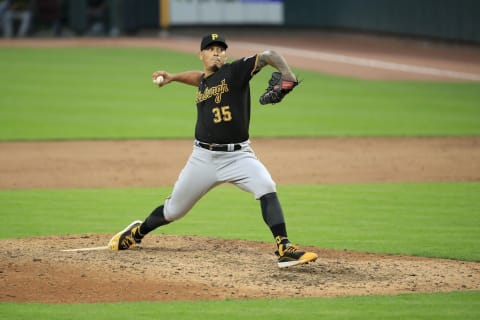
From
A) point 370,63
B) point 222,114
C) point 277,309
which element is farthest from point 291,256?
point 370,63

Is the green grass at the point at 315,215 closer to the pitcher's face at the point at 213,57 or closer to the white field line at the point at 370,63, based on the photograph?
the pitcher's face at the point at 213,57

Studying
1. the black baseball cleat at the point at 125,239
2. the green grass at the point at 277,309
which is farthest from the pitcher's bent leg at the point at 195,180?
the green grass at the point at 277,309

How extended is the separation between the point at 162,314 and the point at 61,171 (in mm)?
6937

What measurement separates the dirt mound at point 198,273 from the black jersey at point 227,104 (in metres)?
1.09

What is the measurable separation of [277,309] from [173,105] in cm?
1351

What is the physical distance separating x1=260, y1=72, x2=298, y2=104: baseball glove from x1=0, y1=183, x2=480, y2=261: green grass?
2196 millimetres

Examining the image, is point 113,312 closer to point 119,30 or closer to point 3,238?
point 3,238

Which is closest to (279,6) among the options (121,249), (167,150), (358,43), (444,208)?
(358,43)

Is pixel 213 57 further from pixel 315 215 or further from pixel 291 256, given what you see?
pixel 315 215

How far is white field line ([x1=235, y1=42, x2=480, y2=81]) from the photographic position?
23625 mm

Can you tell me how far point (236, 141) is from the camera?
7.61 meters

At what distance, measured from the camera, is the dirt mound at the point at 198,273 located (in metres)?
6.94

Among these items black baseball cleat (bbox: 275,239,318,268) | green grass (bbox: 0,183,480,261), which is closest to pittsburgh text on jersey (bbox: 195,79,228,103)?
black baseball cleat (bbox: 275,239,318,268)

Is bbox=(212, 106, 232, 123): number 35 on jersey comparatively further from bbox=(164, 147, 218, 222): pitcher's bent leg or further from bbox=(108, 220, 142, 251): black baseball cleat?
bbox=(108, 220, 142, 251): black baseball cleat
